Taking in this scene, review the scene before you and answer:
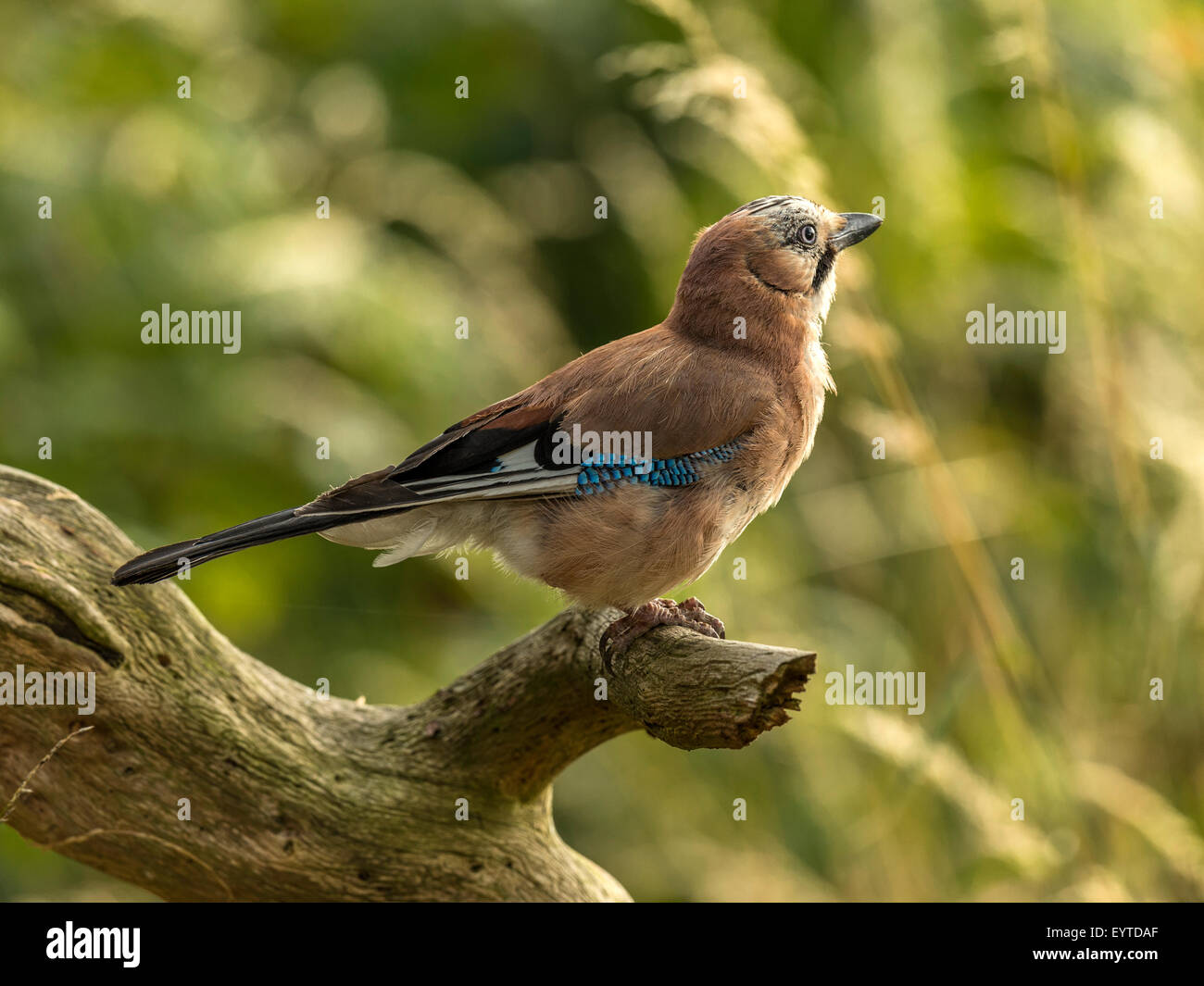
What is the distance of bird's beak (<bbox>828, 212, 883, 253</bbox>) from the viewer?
4.03 m

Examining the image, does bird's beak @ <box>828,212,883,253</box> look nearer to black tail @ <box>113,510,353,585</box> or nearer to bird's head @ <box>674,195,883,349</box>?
bird's head @ <box>674,195,883,349</box>

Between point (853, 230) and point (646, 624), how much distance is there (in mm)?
1406

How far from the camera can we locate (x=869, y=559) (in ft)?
19.0

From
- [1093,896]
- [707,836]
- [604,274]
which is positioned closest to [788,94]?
[604,274]

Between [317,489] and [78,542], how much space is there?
243cm

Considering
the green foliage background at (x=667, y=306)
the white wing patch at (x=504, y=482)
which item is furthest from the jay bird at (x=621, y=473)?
the green foliage background at (x=667, y=306)

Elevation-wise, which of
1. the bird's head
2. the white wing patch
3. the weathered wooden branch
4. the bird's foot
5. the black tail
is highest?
the bird's head

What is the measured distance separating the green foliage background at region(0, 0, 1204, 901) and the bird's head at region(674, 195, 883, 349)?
34 centimetres

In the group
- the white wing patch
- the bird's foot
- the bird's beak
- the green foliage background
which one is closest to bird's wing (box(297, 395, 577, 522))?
the white wing patch

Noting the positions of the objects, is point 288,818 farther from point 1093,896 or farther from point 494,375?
point 494,375

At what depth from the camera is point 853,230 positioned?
4.06 metres

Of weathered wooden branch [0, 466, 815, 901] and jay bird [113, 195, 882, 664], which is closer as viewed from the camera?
weathered wooden branch [0, 466, 815, 901]

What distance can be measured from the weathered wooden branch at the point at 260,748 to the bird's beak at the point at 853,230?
1327 mm

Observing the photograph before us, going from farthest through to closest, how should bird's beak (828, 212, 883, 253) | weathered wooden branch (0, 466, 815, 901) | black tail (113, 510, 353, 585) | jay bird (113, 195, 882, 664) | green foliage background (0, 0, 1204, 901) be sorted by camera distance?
green foliage background (0, 0, 1204, 901) < bird's beak (828, 212, 883, 253) < jay bird (113, 195, 882, 664) < weathered wooden branch (0, 466, 815, 901) < black tail (113, 510, 353, 585)
